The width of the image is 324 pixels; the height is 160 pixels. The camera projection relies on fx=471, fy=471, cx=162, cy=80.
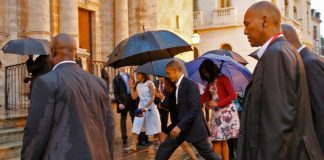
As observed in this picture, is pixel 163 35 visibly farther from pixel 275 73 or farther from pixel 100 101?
pixel 275 73

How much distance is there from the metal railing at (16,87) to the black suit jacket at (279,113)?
1082 cm

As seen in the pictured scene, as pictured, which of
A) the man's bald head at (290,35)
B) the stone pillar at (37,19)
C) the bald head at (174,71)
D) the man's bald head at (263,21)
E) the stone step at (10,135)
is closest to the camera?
the man's bald head at (263,21)

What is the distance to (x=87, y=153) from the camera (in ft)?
13.4

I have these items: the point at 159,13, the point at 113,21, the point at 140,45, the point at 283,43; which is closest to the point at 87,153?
the point at 283,43

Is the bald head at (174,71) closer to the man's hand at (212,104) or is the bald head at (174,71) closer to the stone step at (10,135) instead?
the man's hand at (212,104)

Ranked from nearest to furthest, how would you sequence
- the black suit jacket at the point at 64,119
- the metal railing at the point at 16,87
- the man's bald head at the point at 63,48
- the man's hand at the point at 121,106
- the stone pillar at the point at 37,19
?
the black suit jacket at the point at 64,119
the man's bald head at the point at 63,48
the man's hand at the point at 121,106
the metal railing at the point at 16,87
the stone pillar at the point at 37,19

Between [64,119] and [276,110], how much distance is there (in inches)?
72.9

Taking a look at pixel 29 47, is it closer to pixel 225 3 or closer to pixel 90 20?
pixel 90 20

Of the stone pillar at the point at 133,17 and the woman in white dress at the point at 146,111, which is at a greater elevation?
the stone pillar at the point at 133,17

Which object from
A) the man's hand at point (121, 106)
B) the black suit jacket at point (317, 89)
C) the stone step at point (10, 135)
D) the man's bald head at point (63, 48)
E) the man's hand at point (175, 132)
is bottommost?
the stone step at point (10, 135)

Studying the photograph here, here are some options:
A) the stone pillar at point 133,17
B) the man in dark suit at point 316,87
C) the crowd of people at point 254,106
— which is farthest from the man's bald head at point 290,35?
the stone pillar at point 133,17

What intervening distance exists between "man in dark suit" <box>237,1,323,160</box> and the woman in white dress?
7615 mm

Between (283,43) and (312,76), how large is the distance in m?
0.63

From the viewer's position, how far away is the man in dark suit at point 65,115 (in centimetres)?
395
